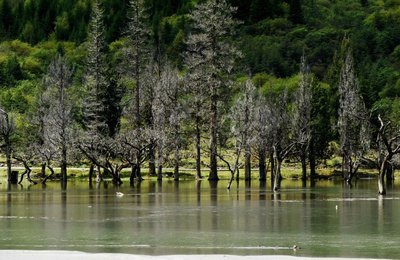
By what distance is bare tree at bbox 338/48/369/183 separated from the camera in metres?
87.9

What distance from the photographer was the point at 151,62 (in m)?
99.6

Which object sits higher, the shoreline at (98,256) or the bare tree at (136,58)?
the bare tree at (136,58)

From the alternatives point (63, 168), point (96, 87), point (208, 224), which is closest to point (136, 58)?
point (96, 87)

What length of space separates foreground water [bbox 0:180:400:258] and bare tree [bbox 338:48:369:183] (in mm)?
30704

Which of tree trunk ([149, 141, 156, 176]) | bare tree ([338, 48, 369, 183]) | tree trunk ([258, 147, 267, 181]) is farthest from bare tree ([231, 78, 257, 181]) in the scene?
bare tree ([338, 48, 369, 183])

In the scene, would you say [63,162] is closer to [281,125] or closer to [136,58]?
[136,58]

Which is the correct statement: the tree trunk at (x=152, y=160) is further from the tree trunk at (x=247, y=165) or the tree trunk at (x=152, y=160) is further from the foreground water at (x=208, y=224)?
the foreground water at (x=208, y=224)

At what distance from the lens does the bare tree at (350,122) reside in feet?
289

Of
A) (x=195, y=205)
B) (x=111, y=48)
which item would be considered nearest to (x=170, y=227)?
(x=195, y=205)

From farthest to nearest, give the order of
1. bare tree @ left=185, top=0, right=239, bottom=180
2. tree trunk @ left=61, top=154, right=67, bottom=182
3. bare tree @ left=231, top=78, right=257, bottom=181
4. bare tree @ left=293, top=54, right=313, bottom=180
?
bare tree @ left=293, top=54, right=313, bottom=180
bare tree @ left=185, top=0, right=239, bottom=180
bare tree @ left=231, top=78, right=257, bottom=181
tree trunk @ left=61, top=154, right=67, bottom=182

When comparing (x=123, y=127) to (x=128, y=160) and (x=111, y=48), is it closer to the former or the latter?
(x=128, y=160)

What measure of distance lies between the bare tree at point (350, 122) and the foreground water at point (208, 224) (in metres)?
30.7

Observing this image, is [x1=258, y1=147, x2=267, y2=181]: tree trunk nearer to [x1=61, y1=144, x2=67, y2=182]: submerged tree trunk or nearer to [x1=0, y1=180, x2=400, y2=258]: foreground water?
[x1=61, y1=144, x2=67, y2=182]: submerged tree trunk

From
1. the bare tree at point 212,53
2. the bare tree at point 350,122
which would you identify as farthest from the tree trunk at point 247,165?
the bare tree at point 350,122
